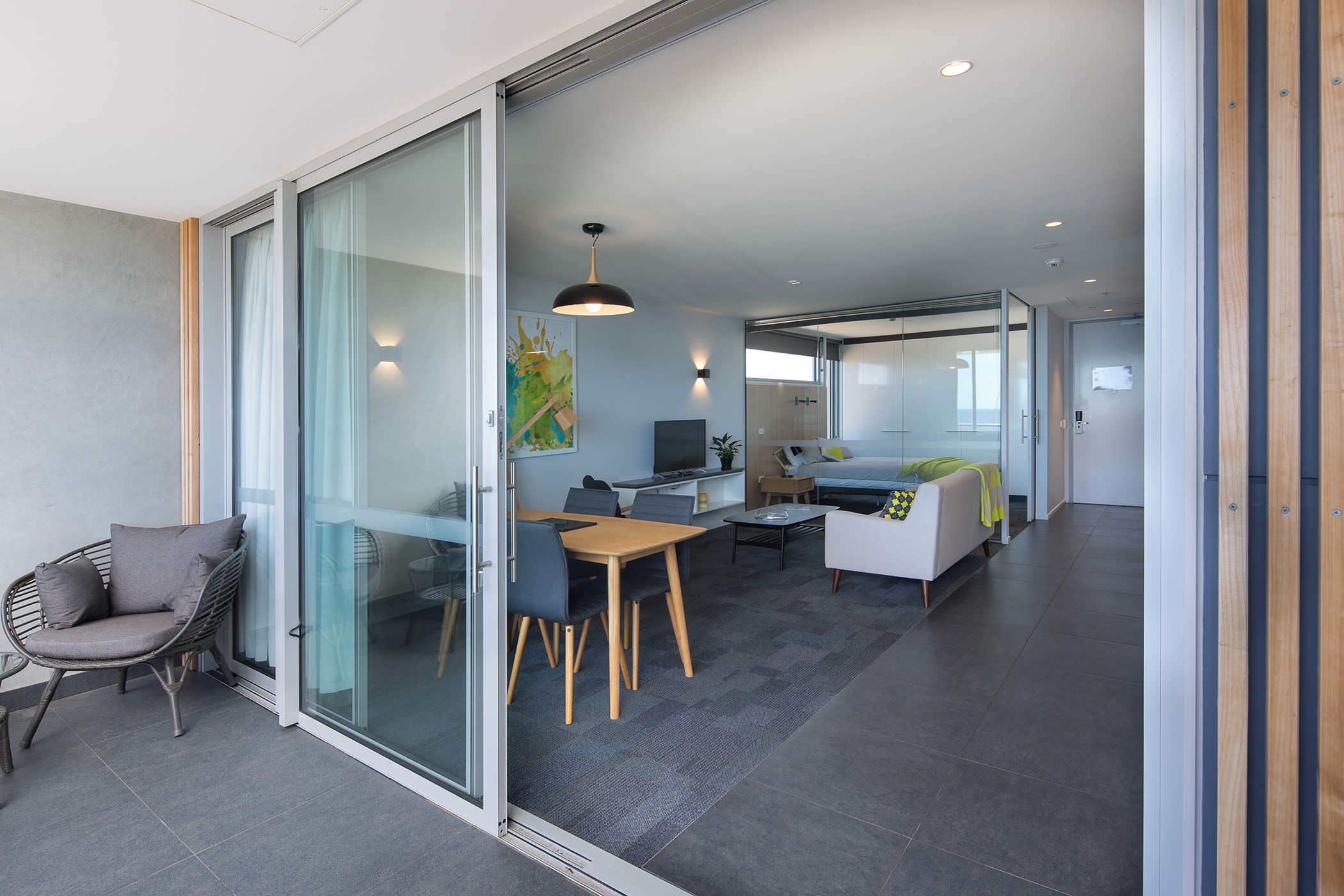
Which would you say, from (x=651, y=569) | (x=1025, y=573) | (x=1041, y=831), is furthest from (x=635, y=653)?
(x=1025, y=573)

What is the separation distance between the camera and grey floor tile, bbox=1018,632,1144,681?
3344 mm

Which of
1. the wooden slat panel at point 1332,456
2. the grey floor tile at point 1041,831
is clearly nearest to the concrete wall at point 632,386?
the grey floor tile at point 1041,831

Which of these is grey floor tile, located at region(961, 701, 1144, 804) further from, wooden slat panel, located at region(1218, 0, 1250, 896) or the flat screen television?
the flat screen television

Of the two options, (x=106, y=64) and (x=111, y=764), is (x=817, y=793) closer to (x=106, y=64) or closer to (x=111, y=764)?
(x=111, y=764)

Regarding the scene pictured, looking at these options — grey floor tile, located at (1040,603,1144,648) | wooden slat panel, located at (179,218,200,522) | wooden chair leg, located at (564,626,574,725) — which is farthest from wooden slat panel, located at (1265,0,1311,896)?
wooden slat panel, located at (179,218,200,522)

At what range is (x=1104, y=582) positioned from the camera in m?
5.04

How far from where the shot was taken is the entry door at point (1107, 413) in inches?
337

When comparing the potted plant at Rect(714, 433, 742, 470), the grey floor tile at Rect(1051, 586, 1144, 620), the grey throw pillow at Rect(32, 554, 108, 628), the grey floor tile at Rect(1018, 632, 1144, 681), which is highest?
the potted plant at Rect(714, 433, 742, 470)

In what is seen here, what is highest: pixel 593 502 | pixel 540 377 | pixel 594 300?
pixel 594 300

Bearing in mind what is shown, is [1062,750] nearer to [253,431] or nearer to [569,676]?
[569,676]

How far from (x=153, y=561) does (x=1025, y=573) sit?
18.7 feet

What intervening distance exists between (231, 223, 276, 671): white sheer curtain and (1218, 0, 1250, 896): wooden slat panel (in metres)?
3.49

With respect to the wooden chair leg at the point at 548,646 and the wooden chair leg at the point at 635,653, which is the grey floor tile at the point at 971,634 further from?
the wooden chair leg at the point at 548,646

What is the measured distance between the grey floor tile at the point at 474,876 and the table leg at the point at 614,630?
895 mm
